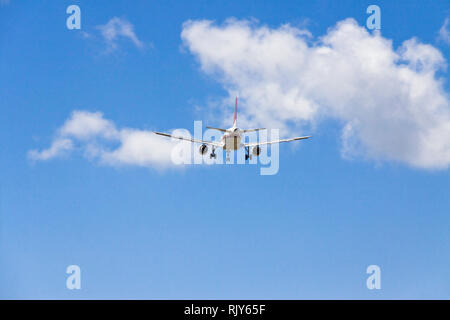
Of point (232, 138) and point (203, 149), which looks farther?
point (203, 149)

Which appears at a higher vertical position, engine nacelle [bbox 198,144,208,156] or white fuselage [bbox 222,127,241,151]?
white fuselage [bbox 222,127,241,151]

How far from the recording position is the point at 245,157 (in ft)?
404

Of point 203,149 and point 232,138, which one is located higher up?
point 232,138

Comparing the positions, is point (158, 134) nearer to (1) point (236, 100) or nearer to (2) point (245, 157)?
(2) point (245, 157)

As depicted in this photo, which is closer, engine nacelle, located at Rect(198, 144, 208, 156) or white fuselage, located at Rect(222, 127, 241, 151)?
white fuselage, located at Rect(222, 127, 241, 151)

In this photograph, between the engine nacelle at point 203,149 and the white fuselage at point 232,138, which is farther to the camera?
the engine nacelle at point 203,149

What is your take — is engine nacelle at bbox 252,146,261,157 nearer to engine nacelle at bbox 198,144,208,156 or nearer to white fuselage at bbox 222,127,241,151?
white fuselage at bbox 222,127,241,151

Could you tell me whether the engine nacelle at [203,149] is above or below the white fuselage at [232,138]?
below

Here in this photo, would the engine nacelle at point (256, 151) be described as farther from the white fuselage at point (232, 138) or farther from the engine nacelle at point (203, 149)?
the engine nacelle at point (203, 149)
